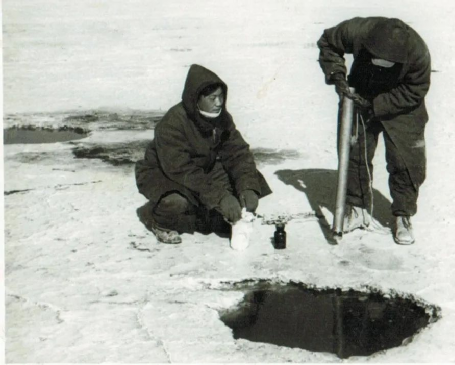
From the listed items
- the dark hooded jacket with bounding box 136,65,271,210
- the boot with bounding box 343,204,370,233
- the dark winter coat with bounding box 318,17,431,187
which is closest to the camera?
the dark winter coat with bounding box 318,17,431,187

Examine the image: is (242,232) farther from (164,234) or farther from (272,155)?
(272,155)

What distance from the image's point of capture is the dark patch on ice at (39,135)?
7.58m

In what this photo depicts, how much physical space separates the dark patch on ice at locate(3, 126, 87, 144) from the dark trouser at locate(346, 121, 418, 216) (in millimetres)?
A: 3711

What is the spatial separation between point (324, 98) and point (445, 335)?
20.8 feet

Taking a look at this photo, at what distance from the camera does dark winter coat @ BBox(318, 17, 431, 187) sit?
4387mm

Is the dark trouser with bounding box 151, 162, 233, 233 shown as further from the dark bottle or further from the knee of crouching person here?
the dark bottle

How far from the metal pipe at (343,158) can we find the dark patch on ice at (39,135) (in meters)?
3.83

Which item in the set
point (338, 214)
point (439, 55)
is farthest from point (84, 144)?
Result: point (439, 55)

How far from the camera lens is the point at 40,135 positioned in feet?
25.6

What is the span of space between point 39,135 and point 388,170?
4.30 meters

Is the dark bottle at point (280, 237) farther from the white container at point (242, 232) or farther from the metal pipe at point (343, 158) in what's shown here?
the metal pipe at point (343, 158)

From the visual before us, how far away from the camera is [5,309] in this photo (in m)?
3.77

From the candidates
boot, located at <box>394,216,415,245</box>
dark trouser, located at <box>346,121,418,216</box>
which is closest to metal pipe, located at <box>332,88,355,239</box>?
dark trouser, located at <box>346,121,418,216</box>

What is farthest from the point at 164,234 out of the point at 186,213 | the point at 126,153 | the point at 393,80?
the point at 126,153
